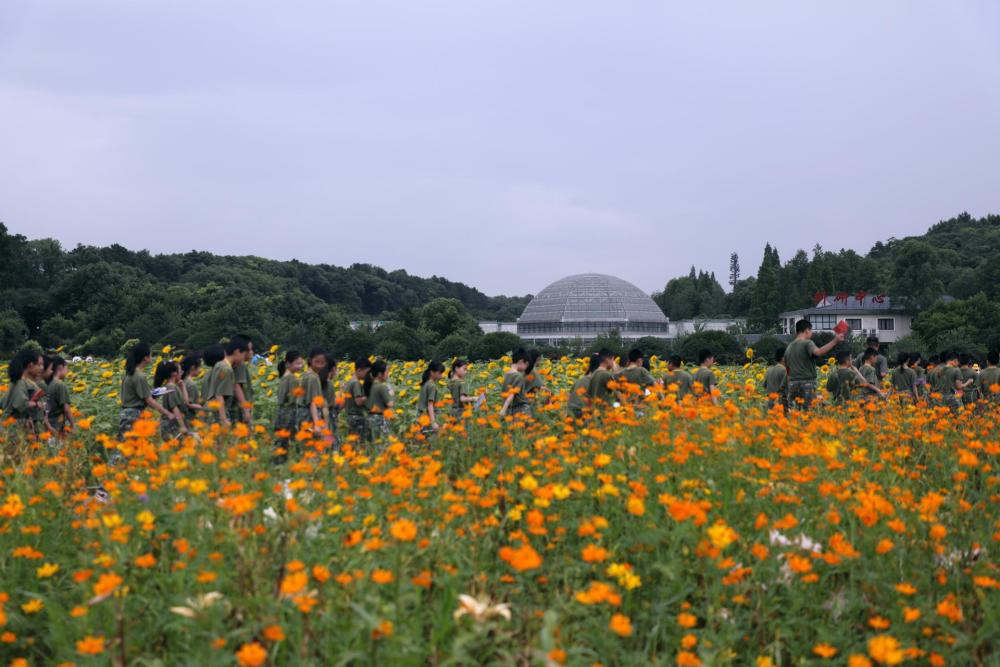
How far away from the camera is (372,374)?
8.88 meters

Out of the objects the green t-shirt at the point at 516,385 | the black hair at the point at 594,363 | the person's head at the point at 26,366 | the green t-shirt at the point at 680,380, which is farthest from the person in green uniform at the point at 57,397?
the green t-shirt at the point at 680,380

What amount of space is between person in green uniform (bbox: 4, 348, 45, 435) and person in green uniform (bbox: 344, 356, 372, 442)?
3.10 m

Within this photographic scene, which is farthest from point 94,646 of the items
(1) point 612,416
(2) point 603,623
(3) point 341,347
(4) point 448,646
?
(3) point 341,347

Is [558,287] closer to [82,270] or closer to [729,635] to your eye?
[82,270]

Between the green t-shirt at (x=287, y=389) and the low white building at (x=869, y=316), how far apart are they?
219ft

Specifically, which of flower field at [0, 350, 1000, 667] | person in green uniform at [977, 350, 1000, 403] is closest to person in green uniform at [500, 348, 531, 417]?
Result: flower field at [0, 350, 1000, 667]

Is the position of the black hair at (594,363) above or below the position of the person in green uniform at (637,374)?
above

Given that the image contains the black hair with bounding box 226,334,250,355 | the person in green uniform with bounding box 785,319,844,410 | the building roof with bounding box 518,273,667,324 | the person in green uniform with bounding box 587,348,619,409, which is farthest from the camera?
the building roof with bounding box 518,273,667,324

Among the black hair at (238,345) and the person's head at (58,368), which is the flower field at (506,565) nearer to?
the black hair at (238,345)

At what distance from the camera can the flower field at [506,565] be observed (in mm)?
3029

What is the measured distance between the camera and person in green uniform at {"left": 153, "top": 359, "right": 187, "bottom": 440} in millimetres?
8273

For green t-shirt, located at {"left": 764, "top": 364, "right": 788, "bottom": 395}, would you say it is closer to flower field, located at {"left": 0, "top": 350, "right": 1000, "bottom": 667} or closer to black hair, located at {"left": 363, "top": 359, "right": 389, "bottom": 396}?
black hair, located at {"left": 363, "top": 359, "right": 389, "bottom": 396}

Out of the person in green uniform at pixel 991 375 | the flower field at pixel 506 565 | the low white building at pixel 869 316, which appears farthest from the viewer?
the low white building at pixel 869 316

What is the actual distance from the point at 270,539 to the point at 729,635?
1925 mm
